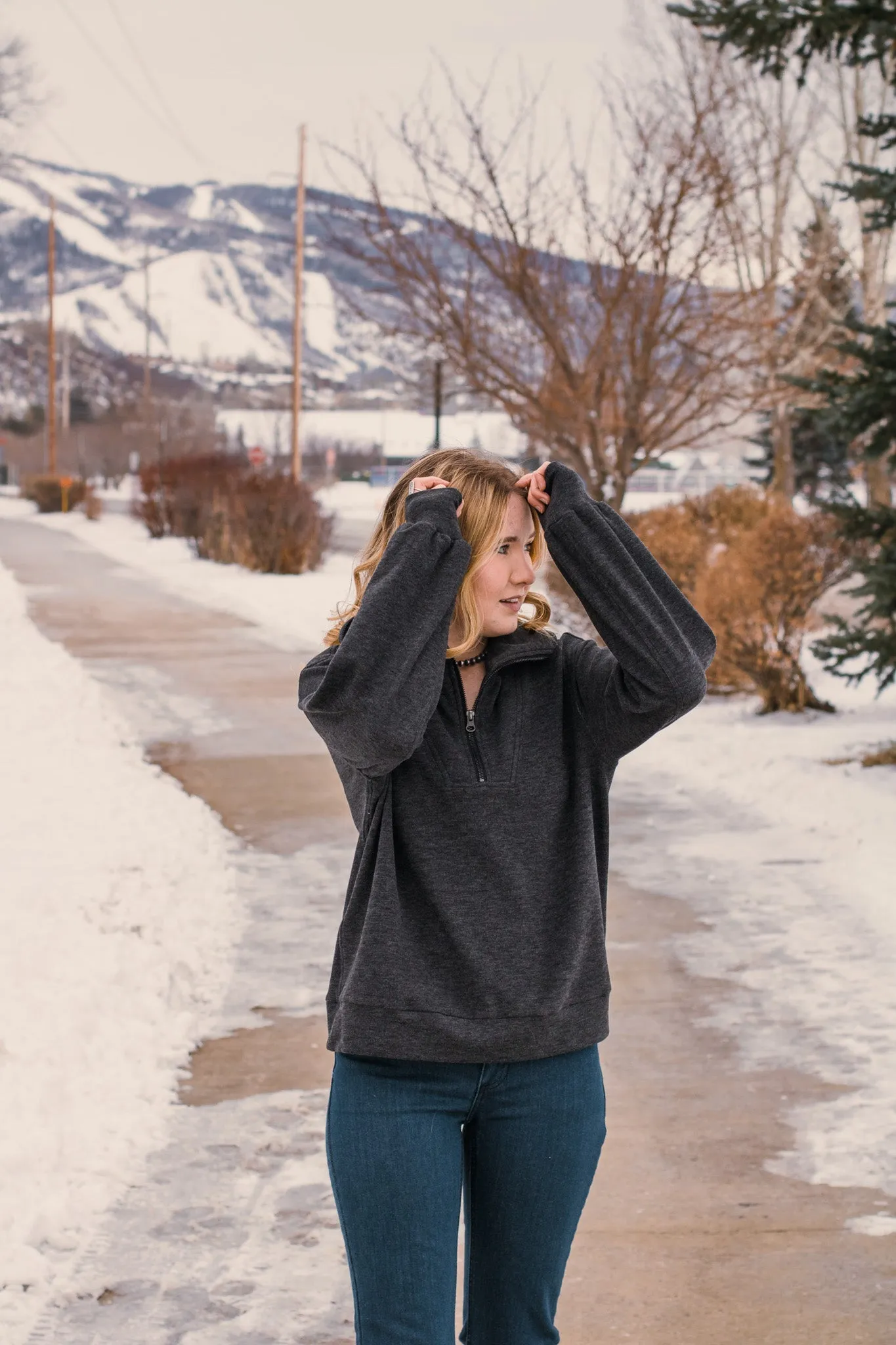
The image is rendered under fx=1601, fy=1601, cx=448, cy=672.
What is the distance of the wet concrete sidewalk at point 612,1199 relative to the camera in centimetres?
360

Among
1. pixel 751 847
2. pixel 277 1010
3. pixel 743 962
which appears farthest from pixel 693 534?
pixel 277 1010

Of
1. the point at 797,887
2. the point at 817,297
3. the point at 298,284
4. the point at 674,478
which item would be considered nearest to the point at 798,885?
the point at 797,887

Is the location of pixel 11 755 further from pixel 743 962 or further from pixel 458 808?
pixel 458 808

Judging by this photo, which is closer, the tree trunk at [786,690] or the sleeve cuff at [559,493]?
the sleeve cuff at [559,493]

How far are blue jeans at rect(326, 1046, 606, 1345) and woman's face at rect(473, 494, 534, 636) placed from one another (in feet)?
2.20

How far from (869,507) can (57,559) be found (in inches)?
931

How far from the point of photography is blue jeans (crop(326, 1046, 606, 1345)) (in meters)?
2.25

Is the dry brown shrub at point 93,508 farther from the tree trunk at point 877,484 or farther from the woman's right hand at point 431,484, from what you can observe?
the woman's right hand at point 431,484

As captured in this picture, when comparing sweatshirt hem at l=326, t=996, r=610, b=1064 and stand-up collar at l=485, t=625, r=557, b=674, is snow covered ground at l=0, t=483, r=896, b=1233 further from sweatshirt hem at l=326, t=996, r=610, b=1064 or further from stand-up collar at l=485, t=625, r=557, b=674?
stand-up collar at l=485, t=625, r=557, b=674

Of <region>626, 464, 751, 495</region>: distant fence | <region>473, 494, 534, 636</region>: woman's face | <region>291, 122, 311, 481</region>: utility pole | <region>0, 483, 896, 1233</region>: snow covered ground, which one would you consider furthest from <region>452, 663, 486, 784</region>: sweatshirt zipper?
<region>626, 464, 751, 495</region>: distant fence

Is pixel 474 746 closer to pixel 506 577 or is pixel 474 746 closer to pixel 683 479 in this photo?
pixel 506 577

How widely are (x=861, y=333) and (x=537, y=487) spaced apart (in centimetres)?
689

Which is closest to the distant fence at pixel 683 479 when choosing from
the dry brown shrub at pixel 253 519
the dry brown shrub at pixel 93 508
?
the dry brown shrub at pixel 93 508

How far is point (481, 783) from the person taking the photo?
2.38 metres
